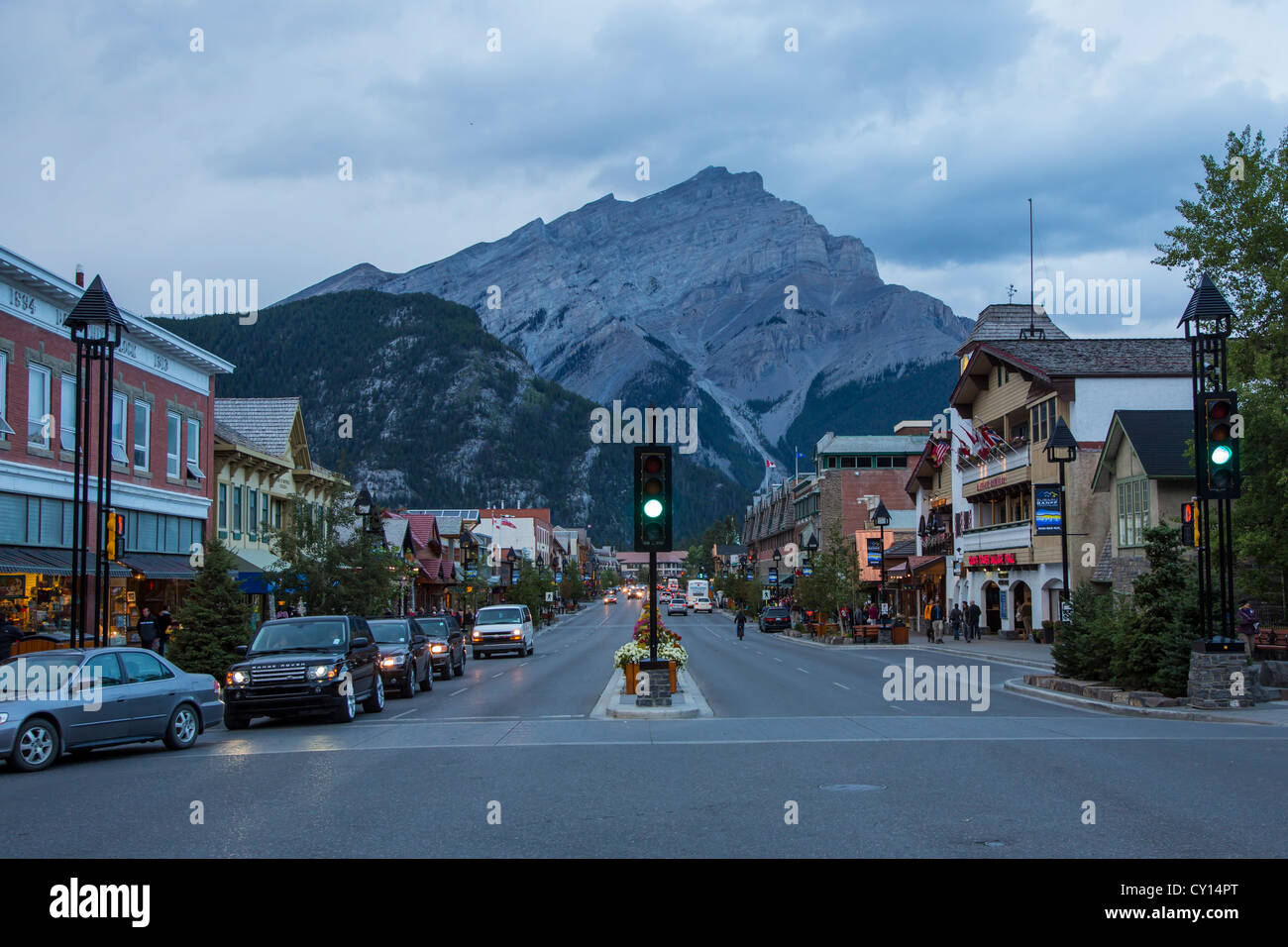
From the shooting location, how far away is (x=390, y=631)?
26.7m

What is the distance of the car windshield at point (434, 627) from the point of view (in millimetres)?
33281

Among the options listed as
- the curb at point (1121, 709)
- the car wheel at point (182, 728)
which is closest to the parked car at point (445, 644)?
the car wheel at point (182, 728)

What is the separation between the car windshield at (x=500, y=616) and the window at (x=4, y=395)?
22251 mm

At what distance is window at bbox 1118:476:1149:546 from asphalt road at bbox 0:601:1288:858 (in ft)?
67.0

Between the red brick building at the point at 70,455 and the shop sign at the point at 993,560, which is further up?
the red brick building at the point at 70,455

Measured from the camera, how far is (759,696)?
2430cm

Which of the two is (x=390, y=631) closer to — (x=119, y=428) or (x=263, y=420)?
(x=119, y=428)

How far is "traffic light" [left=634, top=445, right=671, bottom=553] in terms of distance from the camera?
62.4 ft

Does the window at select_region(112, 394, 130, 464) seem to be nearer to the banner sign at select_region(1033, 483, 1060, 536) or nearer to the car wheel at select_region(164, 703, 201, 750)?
the car wheel at select_region(164, 703, 201, 750)

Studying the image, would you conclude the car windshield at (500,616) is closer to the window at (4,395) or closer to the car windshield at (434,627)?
the car windshield at (434,627)

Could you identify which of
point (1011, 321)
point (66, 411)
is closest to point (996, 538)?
point (1011, 321)

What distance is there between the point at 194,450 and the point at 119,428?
5524mm

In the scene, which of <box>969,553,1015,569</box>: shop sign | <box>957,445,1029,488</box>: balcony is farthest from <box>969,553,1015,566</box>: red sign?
<box>957,445,1029,488</box>: balcony
